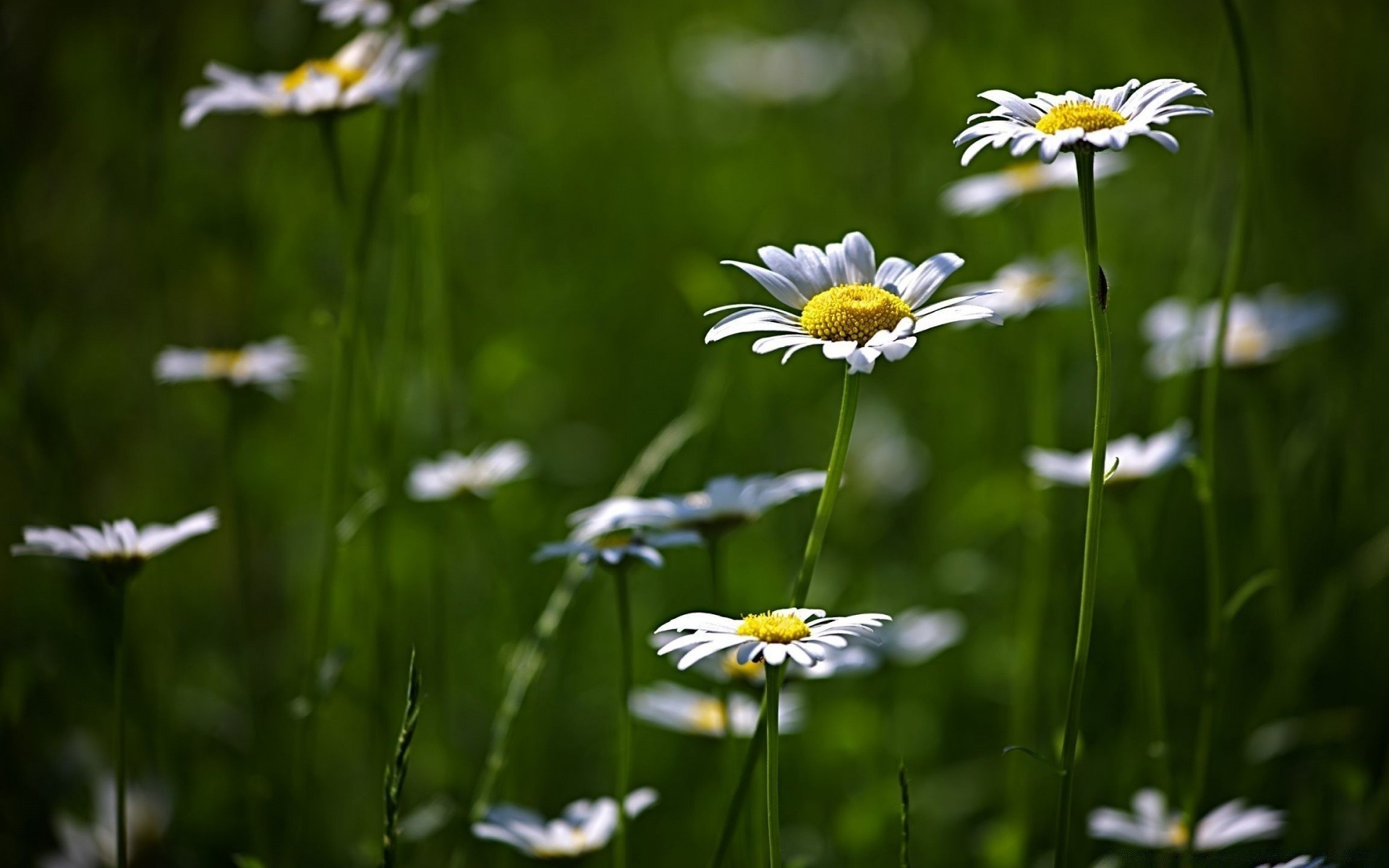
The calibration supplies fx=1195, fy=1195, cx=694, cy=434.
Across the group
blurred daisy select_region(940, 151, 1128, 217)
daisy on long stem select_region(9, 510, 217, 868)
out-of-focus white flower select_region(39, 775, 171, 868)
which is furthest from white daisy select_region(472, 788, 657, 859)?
blurred daisy select_region(940, 151, 1128, 217)

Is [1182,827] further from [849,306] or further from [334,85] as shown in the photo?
[334,85]

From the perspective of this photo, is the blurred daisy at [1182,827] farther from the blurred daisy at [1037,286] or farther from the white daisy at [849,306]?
the blurred daisy at [1037,286]

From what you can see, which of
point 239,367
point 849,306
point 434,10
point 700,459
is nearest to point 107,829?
point 239,367

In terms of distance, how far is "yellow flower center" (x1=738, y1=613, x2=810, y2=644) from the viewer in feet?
3.16

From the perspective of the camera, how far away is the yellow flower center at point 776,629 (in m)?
0.96

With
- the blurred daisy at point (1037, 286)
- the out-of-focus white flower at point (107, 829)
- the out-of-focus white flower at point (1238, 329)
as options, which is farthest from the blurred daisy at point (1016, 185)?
the out-of-focus white flower at point (107, 829)

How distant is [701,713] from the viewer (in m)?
1.62

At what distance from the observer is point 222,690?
7.64 ft

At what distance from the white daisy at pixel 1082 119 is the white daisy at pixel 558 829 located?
2.34 feet

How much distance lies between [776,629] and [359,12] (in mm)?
1104

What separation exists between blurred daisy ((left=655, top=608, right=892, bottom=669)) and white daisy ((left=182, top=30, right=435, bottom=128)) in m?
0.78

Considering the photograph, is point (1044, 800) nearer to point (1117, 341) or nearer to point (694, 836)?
point (694, 836)

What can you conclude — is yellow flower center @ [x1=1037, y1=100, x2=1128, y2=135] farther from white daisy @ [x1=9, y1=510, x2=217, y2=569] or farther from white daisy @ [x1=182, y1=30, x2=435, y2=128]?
white daisy @ [x1=9, y1=510, x2=217, y2=569]

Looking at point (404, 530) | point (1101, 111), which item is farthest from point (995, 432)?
point (1101, 111)
